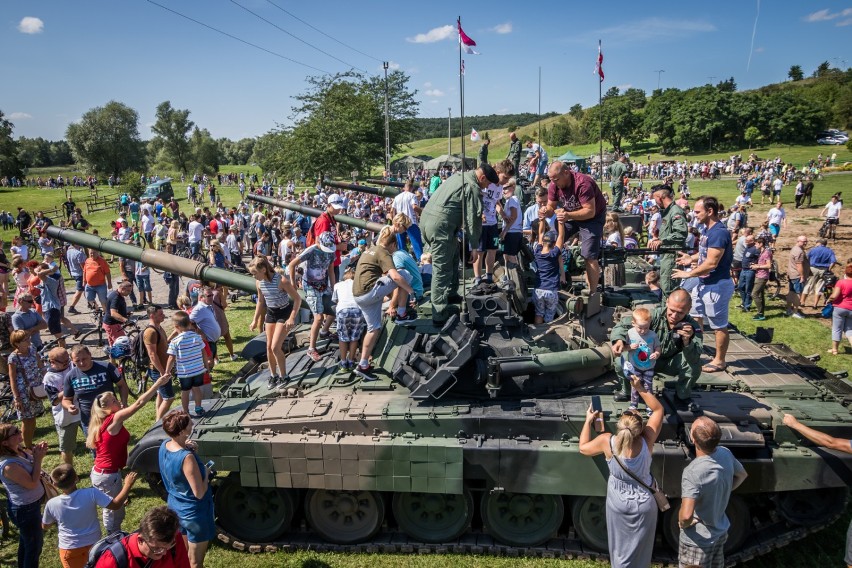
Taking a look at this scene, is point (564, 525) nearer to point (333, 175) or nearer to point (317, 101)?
point (333, 175)

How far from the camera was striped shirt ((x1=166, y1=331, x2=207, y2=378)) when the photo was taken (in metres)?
8.34

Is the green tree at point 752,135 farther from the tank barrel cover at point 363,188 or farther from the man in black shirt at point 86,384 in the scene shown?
the man in black shirt at point 86,384

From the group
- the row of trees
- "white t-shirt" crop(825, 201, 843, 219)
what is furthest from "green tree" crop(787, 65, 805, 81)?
"white t-shirt" crop(825, 201, 843, 219)

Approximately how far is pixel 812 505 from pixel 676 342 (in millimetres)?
2645

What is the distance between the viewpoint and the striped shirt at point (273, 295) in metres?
8.93

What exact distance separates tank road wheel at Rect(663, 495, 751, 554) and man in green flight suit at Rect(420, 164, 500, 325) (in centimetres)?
370

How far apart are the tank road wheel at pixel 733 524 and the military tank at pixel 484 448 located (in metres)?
0.02

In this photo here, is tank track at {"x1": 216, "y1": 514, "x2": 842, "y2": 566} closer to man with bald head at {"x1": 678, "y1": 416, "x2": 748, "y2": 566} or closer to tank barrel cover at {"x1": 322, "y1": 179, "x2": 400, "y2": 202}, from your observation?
man with bald head at {"x1": 678, "y1": 416, "x2": 748, "y2": 566}

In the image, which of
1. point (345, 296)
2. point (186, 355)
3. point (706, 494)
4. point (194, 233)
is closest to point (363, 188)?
point (194, 233)

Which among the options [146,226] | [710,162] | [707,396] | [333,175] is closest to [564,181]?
[707,396]

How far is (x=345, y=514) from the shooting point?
7727 mm

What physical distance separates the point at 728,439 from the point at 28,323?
11937mm

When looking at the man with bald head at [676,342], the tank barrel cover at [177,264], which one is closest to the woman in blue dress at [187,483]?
the man with bald head at [676,342]

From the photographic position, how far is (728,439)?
653 cm
